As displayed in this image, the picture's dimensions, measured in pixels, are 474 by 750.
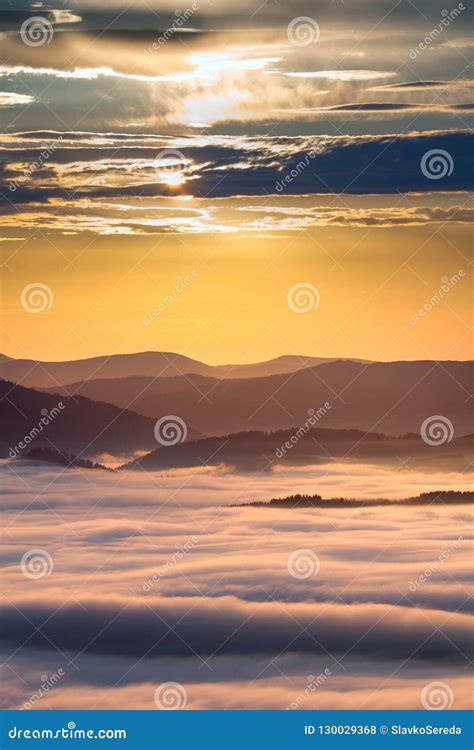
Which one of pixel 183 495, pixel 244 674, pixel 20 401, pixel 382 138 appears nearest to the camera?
pixel 244 674

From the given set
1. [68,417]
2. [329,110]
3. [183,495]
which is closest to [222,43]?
[329,110]

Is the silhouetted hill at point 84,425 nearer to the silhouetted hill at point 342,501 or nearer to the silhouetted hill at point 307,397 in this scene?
the silhouetted hill at point 307,397

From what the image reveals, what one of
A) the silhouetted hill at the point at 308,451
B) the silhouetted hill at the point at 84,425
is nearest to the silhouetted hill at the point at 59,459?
the silhouetted hill at the point at 84,425

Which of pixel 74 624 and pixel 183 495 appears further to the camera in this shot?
pixel 183 495

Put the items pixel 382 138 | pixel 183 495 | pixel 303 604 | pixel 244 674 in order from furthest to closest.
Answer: pixel 183 495 < pixel 382 138 < pixel 303 604 < pixel 244 674

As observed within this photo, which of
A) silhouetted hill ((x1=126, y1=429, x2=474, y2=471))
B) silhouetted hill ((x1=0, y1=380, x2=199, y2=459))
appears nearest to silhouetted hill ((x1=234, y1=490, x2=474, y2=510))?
silhouetted hill ((x1=126, y1=429, x2=474, y2=471))

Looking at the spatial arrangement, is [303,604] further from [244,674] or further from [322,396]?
[322,396]

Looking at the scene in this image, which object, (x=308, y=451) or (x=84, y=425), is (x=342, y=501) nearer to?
(x=308, y=451)
